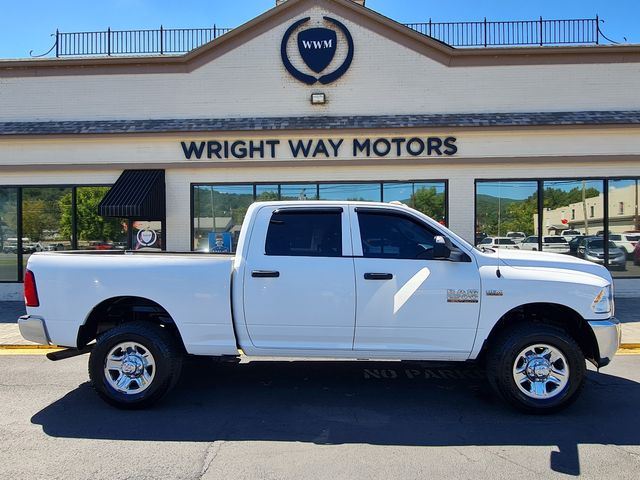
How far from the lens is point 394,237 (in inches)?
193

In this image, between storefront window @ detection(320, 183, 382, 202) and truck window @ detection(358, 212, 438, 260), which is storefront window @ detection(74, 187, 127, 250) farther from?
truck window @ detection(358, 212, 438, 260)

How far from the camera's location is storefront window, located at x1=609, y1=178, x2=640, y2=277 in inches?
452

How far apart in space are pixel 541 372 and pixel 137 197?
355 inches

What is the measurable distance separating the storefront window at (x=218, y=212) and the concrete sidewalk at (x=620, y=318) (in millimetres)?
4084

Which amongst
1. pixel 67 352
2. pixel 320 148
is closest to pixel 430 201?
pixel 320 148

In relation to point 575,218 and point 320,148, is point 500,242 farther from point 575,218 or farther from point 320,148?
point 320,148

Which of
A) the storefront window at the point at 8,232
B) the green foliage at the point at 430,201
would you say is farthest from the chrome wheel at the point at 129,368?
the storefront window at the point at 8,232

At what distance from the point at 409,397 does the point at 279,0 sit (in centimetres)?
1228

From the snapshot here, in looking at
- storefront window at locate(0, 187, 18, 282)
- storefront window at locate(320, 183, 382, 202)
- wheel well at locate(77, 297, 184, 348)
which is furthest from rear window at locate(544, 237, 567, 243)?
storefront window at locate(0, 187, 18, 282)

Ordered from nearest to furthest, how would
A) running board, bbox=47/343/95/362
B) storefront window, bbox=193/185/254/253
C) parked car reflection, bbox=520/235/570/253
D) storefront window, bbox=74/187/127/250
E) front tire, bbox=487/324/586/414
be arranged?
front tire, bbox=487/324/586/414
running board, bbox=47/343/95/362
parked car reflection, bbox=520/235/570/253
storefront window, bbox=193/185/254/253
storefront window, bbox=74/187/127/250

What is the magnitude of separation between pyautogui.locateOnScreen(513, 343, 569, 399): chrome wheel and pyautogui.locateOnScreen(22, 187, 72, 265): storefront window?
36.2 ft

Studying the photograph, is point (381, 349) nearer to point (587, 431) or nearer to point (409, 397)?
point (409, 397)

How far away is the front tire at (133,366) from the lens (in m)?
4.76

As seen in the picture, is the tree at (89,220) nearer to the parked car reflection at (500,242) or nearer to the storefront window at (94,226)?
the storefront window at (94,226)
